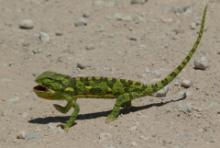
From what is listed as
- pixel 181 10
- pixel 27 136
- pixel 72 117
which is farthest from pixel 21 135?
pixel 181 10

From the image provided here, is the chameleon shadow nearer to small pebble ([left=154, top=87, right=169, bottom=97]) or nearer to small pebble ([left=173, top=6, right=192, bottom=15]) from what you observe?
small pebble ([left=154, top=87, right=169, bottom=97])

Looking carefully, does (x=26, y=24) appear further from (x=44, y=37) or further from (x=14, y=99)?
(x=14, y=99)

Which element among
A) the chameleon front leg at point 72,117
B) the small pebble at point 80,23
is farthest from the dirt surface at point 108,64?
the chameleon front leg at point 72,117

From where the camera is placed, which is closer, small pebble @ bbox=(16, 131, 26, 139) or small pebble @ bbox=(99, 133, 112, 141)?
small pebble @ bbox=(99, 133, 112, 141)

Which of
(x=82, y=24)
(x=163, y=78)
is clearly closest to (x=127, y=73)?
(x=163, y=78)

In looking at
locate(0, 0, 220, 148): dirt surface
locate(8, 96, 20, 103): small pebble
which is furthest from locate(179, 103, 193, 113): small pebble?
locate(8, 96, 20, 103): small pebble

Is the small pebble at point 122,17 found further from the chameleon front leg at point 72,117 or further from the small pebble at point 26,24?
the chameleon front leg at point 72,117
